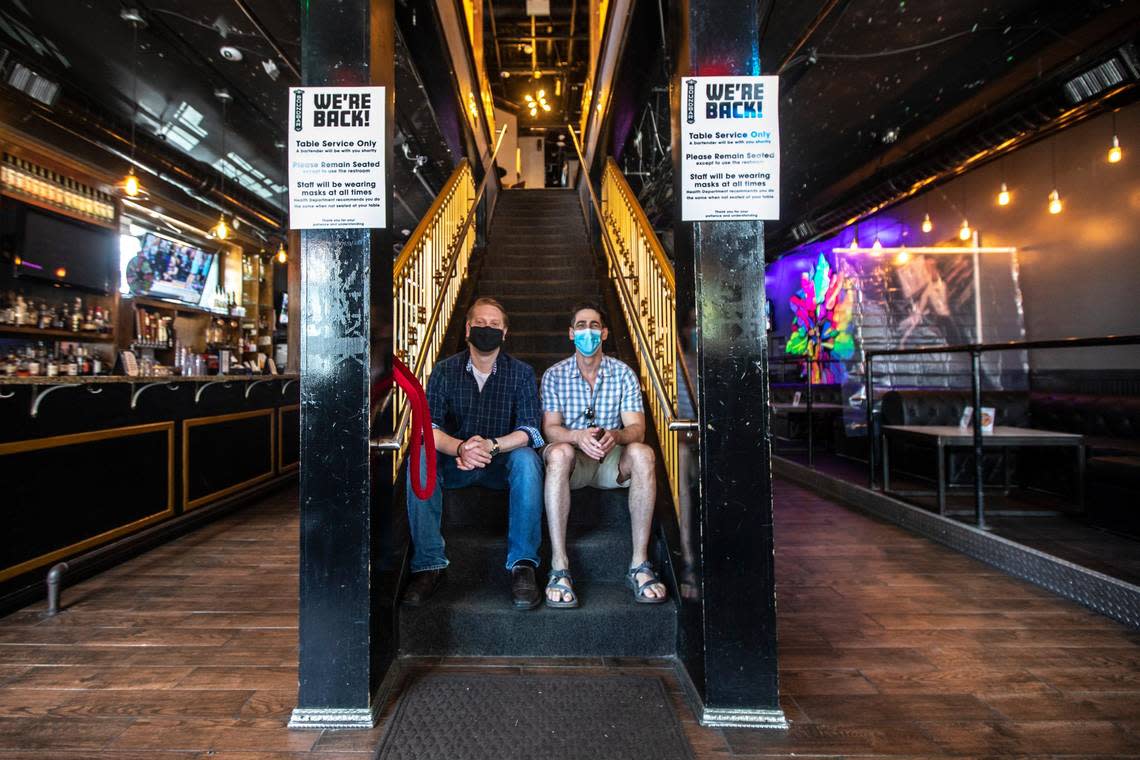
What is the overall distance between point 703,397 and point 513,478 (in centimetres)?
90

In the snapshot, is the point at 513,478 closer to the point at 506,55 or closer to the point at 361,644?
the point at 361,644

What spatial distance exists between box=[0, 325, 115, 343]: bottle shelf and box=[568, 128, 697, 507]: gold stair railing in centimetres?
544

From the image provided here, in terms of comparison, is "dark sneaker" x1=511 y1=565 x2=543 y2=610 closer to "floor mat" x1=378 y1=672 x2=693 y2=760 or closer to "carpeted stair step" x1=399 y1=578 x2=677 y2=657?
"carpeted stair step" x1=399 y1=578 x2=677 y2=657

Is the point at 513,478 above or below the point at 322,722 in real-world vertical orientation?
above

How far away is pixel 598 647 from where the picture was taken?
82.7 inches

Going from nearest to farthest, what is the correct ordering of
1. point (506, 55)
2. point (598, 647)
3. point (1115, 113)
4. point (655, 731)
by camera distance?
point (655, 731)
point (598, 647)
point (1115, 113)
point (506, 55)

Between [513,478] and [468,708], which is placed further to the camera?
[513,478]

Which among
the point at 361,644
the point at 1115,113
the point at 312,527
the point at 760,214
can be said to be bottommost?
the point at 361,644

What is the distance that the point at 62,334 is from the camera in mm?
5340

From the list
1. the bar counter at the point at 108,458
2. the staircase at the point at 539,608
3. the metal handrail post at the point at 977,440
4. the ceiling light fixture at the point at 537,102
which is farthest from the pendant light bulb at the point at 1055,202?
the ceiling light fixture at the point at 537,102

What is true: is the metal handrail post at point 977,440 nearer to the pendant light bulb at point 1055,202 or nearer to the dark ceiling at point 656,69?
the dark ceiling at point 656,69

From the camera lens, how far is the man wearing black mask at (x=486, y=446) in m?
2.19

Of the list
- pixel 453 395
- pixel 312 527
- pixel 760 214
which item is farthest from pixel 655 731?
pixel 760 214

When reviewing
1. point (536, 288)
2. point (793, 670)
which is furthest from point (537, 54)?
point (793, 670)
